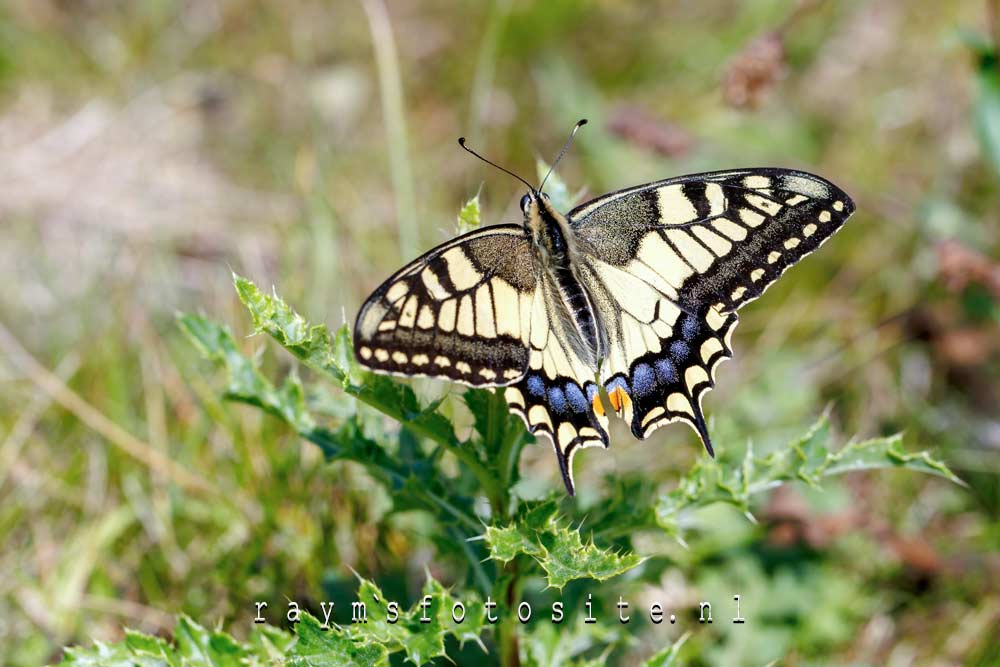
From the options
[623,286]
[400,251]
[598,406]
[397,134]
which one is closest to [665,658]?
[598,406]

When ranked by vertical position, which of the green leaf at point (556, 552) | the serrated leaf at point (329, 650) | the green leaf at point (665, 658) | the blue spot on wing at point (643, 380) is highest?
the blue spot on wing at point (643, 380)

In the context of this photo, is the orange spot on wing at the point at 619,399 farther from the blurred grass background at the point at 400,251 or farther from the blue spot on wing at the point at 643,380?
the blurred grass background at the point at 400,251

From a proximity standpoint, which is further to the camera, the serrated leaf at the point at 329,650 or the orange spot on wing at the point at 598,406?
the orange spot on wing at the point at 598,406

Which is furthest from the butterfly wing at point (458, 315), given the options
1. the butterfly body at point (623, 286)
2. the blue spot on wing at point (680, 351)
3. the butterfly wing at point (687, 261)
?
the blue spot on wing at point (680, 351)

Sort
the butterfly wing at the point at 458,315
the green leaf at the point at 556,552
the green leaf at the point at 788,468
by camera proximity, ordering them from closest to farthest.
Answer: the green leaf at the point at 556,552 < the butterfly wing at the point at 458,315 < the green leaf at the point at 788,468

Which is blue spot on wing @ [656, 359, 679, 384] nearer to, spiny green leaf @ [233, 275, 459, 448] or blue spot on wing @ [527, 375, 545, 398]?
blue spot on wing @ [527, 375, 545, 398]

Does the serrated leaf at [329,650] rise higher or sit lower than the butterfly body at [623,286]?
lower

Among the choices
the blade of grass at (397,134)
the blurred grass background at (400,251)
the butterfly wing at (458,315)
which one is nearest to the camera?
the butterfly wing at (458,315)
